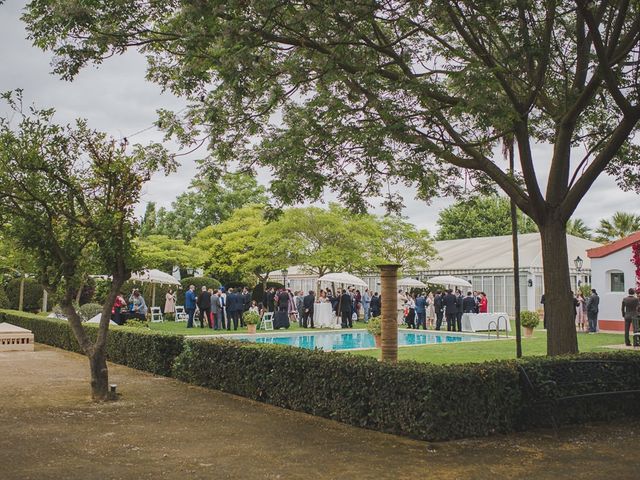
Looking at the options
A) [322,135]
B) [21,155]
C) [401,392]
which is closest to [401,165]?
[322,135]

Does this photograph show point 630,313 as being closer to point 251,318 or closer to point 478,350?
point 478,350

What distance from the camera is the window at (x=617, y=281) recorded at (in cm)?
2659

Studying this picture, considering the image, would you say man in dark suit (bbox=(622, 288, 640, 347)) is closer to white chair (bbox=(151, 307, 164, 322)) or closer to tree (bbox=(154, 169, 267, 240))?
white chair (bbox=(151, 307, 164, 322))

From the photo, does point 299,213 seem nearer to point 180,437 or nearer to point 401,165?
point 401,165

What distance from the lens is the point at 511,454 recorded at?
22.0 ft

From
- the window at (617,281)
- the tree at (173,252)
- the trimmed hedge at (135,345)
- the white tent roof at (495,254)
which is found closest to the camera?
the trimmed hedge at (135,345)

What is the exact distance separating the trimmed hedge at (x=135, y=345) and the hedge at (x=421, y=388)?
2214mm

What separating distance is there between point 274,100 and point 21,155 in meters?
Result: 3.82

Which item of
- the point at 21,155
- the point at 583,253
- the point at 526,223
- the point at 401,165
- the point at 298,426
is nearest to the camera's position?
the point at 298,426

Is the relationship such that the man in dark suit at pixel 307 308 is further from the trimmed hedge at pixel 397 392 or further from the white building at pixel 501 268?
the trimmed hedge at pixel 397 392

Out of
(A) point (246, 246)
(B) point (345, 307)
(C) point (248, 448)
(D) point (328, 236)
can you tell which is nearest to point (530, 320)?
(B) point (345, 307)

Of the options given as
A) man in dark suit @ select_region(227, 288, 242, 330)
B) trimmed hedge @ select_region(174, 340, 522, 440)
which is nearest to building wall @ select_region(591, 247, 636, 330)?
man in dark suit @ select_region(227, 288, 242, 330)

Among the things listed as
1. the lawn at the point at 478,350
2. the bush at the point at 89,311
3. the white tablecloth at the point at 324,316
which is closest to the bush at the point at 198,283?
the white tablecloth at the point at 324,316

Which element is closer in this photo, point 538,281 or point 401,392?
point 401,392
